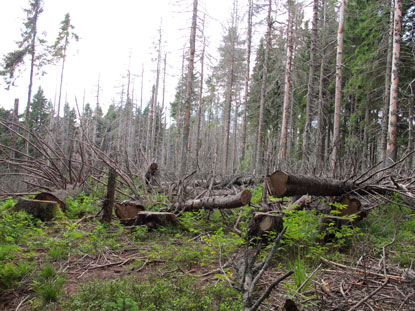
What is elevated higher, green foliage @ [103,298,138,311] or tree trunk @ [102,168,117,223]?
tree trunk @ [102,168,117,223]

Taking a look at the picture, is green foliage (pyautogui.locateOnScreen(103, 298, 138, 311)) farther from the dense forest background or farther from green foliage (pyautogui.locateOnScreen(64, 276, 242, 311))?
the dense forest background

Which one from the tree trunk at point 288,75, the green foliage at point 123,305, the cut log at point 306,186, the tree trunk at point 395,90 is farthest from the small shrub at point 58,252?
→ the tree trunk at point 288,75

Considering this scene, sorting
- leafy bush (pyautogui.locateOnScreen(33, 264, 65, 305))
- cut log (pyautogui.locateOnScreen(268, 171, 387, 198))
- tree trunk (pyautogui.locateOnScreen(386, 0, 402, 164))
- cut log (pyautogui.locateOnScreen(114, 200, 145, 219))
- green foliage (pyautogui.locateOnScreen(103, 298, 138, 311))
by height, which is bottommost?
leafy bush (pyautogui.locateOnScreen(33, 264, 65, 305))

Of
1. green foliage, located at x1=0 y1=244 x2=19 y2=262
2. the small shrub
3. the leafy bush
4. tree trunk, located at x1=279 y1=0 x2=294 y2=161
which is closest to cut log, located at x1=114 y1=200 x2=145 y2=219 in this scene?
the small shrub

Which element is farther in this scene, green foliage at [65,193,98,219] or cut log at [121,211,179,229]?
green foliage at [65,193,98,219]

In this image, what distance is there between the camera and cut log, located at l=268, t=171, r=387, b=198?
12.9ft

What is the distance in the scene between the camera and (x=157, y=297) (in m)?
2.70

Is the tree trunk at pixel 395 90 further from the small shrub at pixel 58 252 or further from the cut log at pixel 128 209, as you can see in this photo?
the small shrub at pixel 58 252

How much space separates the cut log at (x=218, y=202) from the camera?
16.0ft

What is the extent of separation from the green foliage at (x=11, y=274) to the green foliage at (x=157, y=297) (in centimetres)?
Answer: 86

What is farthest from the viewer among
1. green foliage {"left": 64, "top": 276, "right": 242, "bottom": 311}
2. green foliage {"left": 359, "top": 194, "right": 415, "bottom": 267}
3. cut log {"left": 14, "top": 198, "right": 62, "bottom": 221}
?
cut log {"left": 14, "top": 198, "right": 62, "bottom": 221}

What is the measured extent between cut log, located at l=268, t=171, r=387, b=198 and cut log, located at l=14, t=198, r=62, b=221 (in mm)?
4342

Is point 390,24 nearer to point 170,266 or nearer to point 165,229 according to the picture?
point 165,229

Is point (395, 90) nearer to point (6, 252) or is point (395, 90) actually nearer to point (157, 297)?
point (157, 297)
